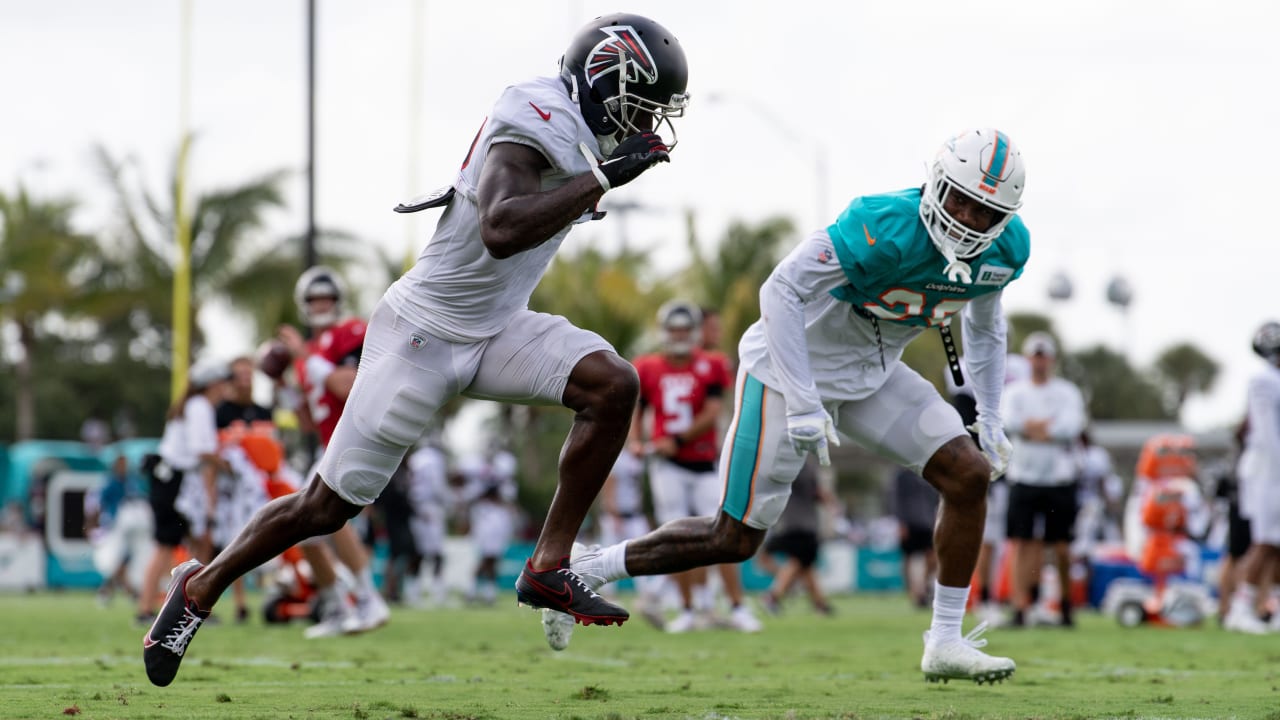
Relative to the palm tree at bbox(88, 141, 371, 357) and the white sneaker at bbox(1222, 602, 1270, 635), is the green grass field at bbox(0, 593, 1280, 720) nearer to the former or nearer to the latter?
the white sneaker at bbox(1222, 602, 1270, 635)

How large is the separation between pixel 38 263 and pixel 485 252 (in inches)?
1282

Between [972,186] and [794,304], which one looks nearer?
[972,186]

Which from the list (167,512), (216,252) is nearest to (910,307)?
(167,512)

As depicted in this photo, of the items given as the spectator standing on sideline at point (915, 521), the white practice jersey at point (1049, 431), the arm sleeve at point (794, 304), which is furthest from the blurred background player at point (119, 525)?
the arm sleeve at point (794, 304)

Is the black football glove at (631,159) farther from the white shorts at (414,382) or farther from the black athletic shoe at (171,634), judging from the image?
Result: the black athletic shoe at (171,634)

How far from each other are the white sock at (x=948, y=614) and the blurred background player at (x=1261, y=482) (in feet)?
20.0

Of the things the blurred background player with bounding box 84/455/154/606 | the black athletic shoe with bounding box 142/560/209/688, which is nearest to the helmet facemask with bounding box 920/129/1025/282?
the black athletic shoe with bounding box 142/560/209/688

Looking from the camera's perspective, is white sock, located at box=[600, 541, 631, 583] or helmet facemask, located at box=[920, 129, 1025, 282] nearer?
helmet facemask, located at box=[920, 129, 1025, 282]

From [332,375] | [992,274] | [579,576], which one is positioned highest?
[992,274]

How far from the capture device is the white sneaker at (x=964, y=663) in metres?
6.04

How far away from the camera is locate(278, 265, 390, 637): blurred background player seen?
32.6 feet

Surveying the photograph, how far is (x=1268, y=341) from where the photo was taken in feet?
37.7

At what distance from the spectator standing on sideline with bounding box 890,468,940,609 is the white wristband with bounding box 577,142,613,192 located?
39.5 feet

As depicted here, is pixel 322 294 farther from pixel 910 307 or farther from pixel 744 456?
pixel 910 307
